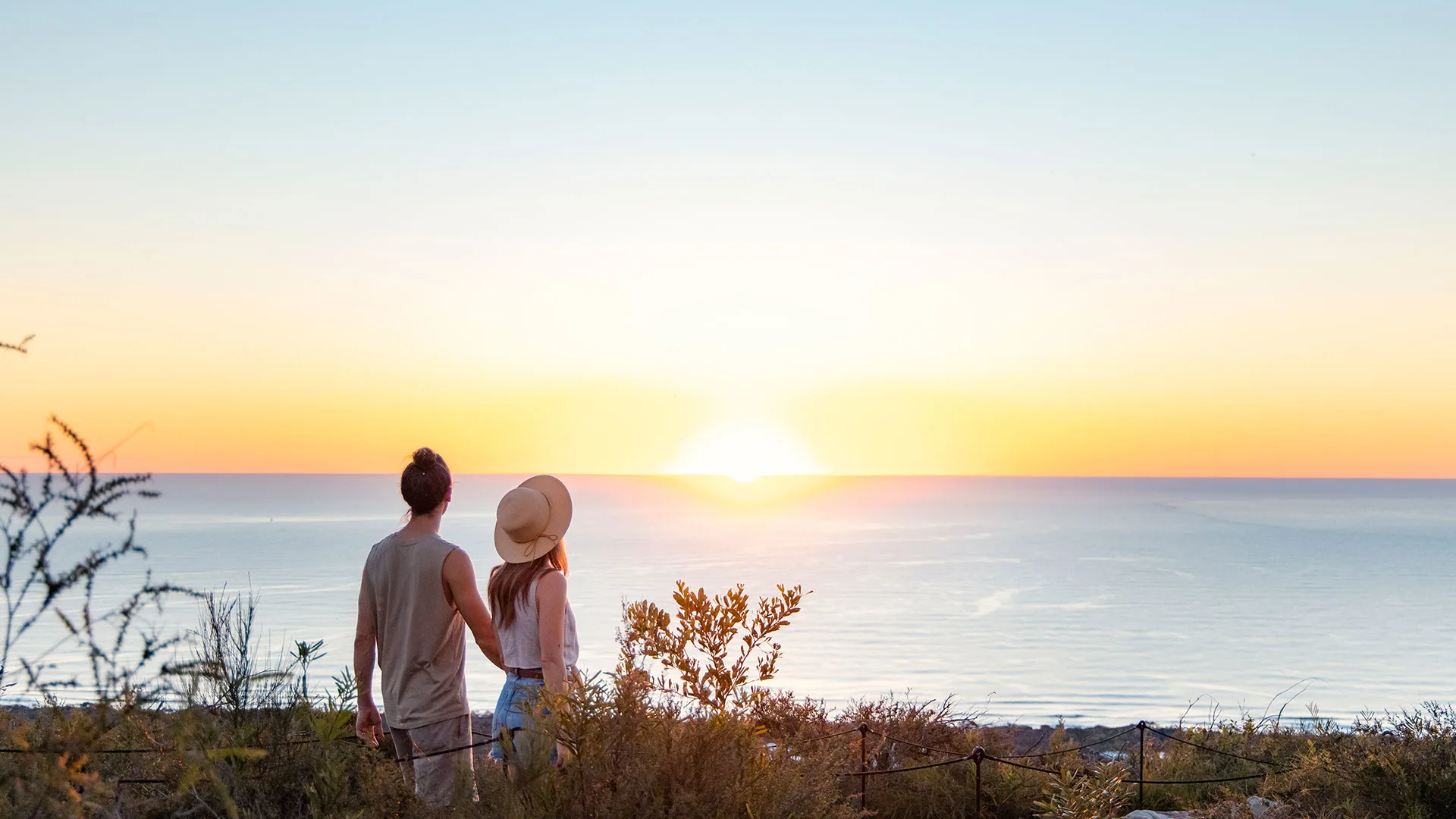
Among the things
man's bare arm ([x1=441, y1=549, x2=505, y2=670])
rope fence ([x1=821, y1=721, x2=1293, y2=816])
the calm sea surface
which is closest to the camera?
man's bare arm ([x1=441, y1=549, x2=505, y2=670])

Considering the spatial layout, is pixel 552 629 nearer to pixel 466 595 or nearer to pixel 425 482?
pixel 466 595

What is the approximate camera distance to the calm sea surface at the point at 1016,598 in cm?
2275

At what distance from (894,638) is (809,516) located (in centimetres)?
8429

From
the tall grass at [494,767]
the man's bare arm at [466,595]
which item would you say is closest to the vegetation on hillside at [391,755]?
the tall grass at [494,767]

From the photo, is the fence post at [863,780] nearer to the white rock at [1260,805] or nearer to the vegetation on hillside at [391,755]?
the vegetation on hillside at [391,755]

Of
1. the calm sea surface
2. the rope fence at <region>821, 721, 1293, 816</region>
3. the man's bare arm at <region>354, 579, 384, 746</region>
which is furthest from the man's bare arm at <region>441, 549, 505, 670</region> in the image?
the rope fence at <region>821, 721, 1293, 816</region>

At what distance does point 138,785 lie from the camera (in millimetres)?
5152

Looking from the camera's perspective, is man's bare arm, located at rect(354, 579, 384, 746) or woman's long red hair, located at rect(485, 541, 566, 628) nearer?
man's bare arm, located at rect(354, 579, 384, 746)

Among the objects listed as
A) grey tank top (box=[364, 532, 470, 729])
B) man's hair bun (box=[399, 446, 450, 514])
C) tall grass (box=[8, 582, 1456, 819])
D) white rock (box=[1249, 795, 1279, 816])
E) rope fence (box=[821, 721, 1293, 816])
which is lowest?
white rock (box=[1249, 795, 1279, 816])

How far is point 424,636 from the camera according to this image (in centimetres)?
440

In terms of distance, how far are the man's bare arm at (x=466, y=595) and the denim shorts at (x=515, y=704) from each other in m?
0.21

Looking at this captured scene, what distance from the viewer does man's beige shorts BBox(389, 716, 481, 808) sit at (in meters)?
4.38

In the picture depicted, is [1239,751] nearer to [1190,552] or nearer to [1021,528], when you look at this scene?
[1190,552]

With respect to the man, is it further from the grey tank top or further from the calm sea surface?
the calm sea surface
